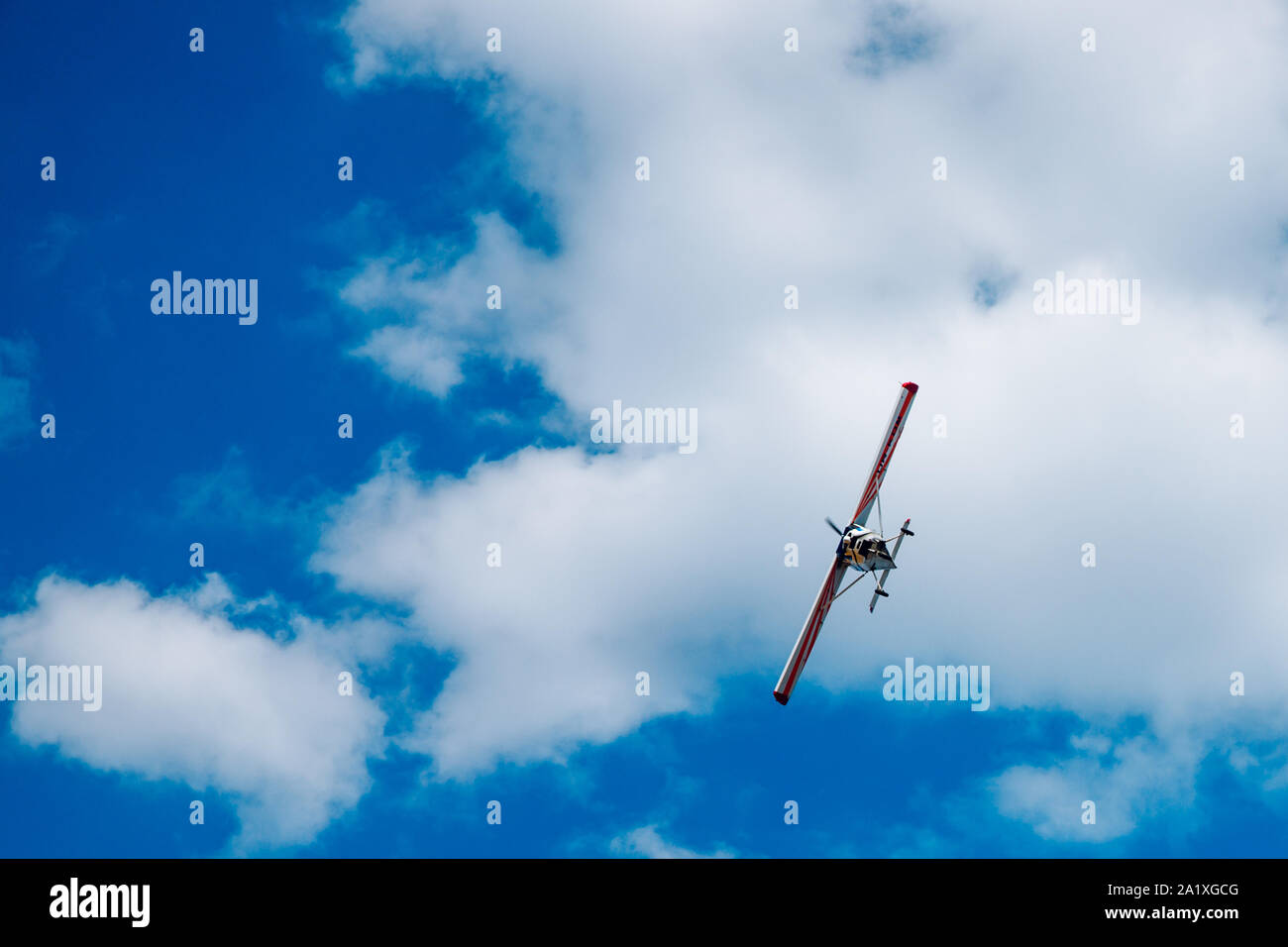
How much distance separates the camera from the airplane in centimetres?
7825

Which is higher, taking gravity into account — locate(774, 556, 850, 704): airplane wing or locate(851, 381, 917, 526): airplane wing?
locate(851, 381, 917, 526): airplane wing

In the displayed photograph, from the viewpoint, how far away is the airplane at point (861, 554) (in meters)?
78.2

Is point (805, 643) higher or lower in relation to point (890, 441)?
lower

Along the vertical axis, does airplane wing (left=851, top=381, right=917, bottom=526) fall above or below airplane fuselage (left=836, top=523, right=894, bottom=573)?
above

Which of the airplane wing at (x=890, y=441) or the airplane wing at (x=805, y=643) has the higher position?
the airplane wing at (x=890, y=441)

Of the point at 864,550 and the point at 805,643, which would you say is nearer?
the point at 864,550

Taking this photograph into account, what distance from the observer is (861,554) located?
7844 cm
